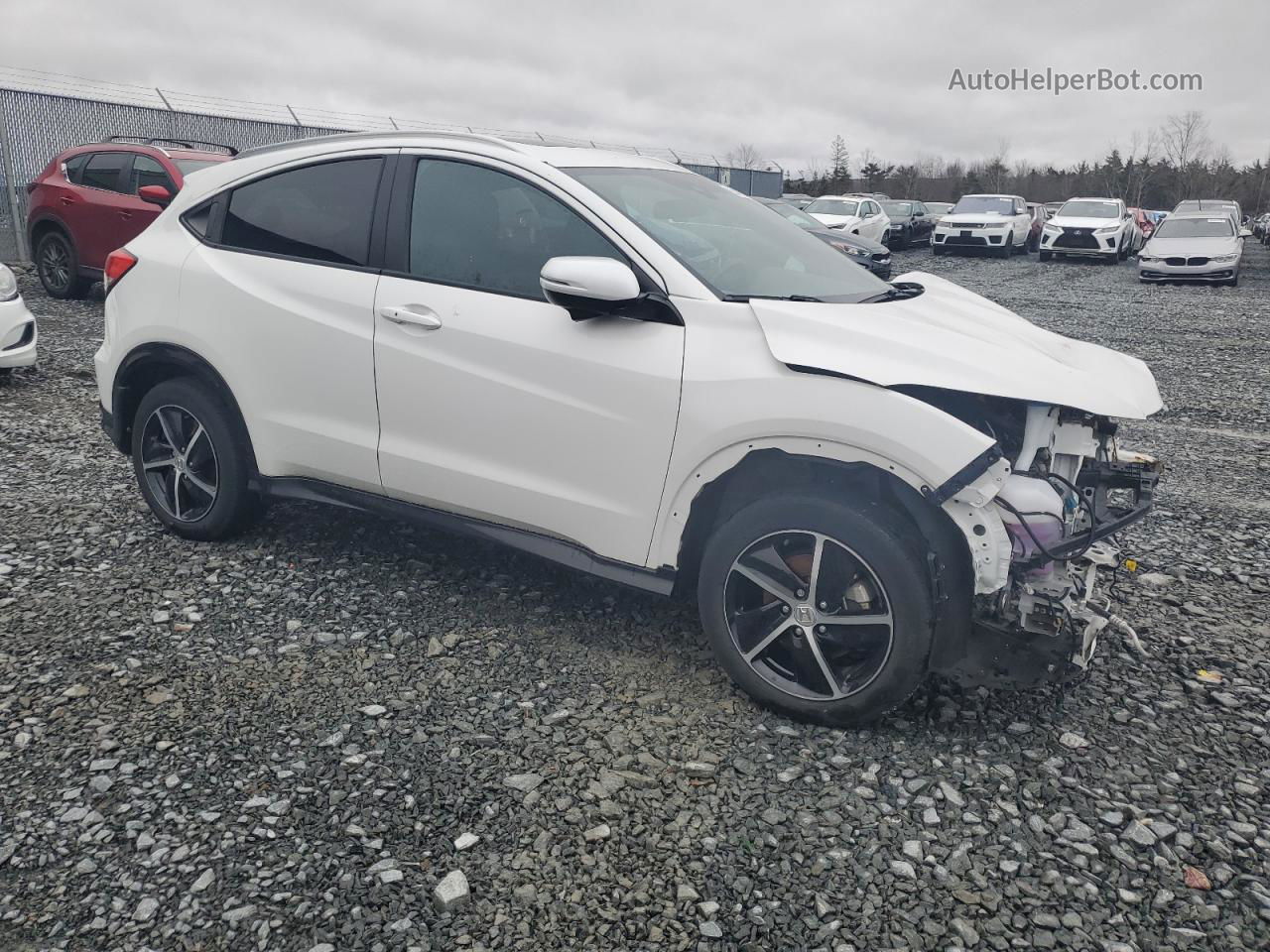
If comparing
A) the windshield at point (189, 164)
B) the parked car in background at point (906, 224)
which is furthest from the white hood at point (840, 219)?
the windshield at point (189, 164)

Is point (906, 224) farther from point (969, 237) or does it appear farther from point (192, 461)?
point (192, 461)

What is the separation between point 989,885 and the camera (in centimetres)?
252

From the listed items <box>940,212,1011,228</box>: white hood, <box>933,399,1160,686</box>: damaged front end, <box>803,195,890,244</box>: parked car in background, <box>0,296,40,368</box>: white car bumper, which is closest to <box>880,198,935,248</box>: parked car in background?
<box>940,212,1011,228</box>: white hood

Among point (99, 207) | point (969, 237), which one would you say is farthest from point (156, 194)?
point (969, 237)

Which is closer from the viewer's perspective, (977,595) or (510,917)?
(510,917)

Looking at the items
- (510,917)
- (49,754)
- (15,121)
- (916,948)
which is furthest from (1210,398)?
(15,121)

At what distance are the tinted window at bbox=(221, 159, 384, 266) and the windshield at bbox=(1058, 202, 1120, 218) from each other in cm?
2533

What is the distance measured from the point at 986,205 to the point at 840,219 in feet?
20.6

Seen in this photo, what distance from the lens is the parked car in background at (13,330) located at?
756 cm

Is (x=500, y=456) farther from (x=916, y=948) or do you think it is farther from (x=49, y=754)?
(x=916, y=948)

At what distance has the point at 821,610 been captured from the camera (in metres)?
3.06

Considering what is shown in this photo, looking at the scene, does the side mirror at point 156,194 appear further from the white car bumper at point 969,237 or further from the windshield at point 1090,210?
the windshield at point 1090,210

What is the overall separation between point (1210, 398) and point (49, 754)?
Result: 29.8ft

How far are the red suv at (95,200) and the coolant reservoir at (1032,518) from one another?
10176 mm
